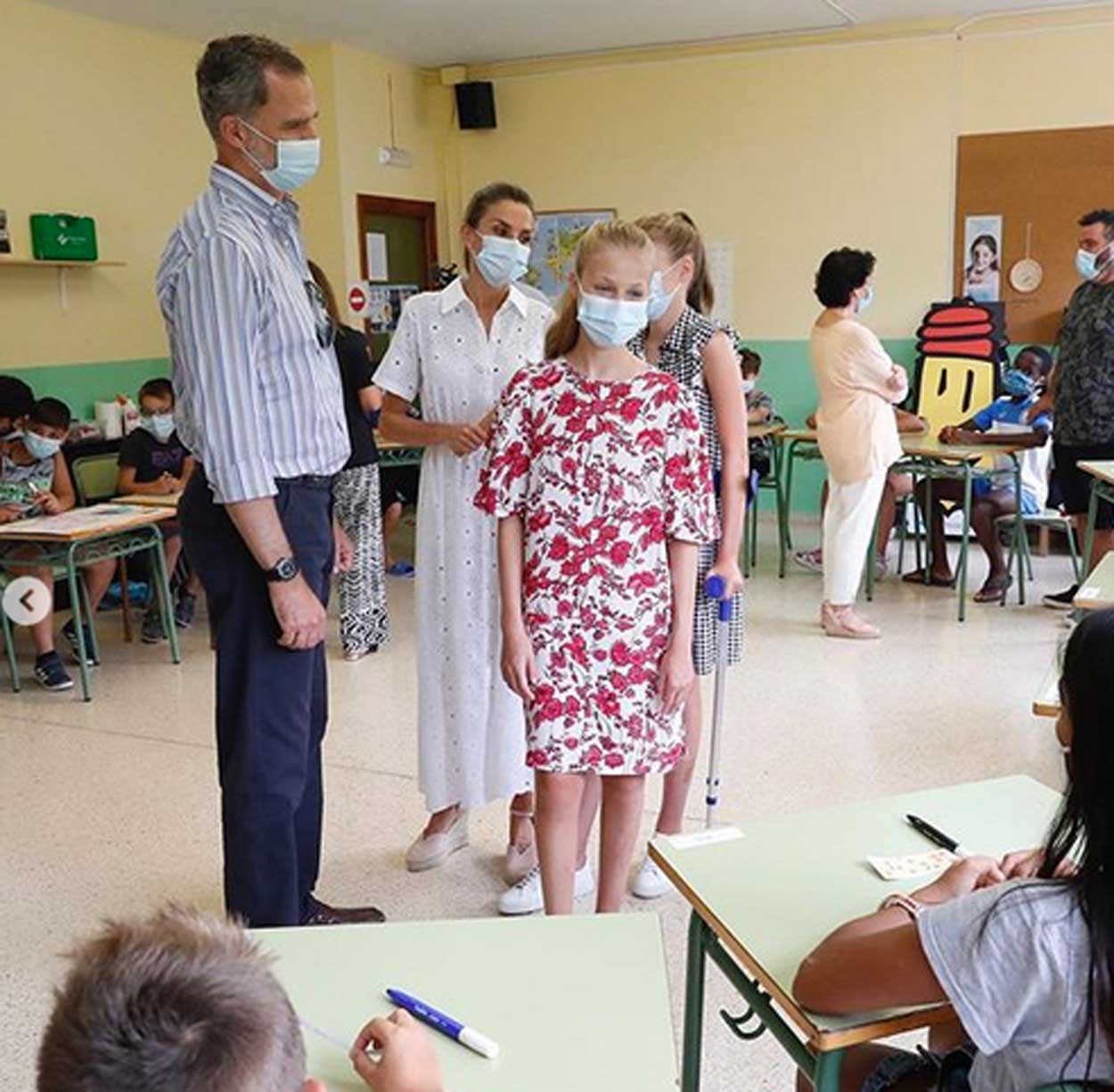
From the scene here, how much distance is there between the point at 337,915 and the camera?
259cm

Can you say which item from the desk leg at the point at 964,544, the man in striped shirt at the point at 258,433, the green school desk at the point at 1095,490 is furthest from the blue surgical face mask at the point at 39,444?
the green school desk at the point at 1095,490

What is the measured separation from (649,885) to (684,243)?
151cm

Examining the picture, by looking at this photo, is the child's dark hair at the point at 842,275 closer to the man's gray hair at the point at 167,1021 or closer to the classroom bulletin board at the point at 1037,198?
the classroom bulletin board at the point at 1037,198

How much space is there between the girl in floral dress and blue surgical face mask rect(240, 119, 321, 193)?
0.52 meters

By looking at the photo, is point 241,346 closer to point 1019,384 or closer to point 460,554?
point 460,554

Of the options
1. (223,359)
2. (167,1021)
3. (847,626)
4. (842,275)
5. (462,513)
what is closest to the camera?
(167,1021)

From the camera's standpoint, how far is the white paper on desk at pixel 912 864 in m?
1.45

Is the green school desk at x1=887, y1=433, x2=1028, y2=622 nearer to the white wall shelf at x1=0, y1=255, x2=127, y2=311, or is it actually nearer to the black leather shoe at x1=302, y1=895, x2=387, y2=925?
the black leather shoe at x1=302, y1=895, x2=387, y2=925

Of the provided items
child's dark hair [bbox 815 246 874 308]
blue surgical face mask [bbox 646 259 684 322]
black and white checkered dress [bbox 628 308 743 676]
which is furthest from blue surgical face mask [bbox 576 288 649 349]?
child's dark hair [bbox 815 246 874 308]

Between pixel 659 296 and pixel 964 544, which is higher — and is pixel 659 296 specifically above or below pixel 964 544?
above

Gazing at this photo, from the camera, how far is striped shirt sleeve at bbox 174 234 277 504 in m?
1.92

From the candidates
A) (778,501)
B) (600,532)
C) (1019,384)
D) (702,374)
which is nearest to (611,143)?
(778,501)

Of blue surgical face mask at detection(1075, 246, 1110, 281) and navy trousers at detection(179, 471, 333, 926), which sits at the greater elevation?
blue surgical face mask at detection(1075, 246, 1110, 281)

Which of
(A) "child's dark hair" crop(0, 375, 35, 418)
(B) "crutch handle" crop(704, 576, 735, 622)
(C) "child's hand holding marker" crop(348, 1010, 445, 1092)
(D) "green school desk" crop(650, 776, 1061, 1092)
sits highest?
(A) "child's dark hair" crop(0, 375, 35, 418)
